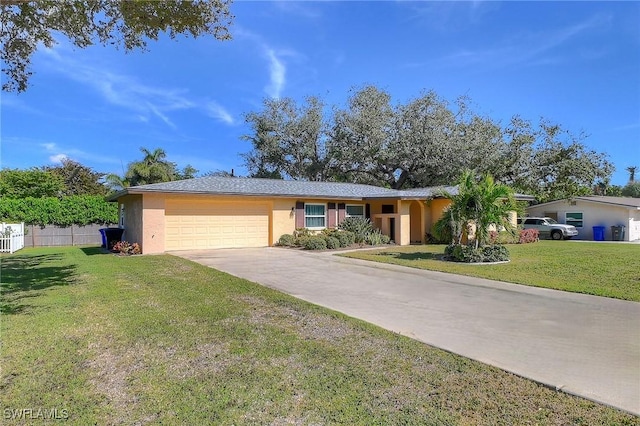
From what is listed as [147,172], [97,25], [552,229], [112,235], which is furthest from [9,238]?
[552,229]

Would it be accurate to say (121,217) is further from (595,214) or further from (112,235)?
(595,214)

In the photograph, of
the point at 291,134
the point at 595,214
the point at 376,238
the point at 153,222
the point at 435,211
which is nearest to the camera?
the point at 153,222

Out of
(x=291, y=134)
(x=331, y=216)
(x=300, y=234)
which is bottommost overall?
(x=300, y=234)

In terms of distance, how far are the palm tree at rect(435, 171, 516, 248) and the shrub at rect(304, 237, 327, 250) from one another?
564cm

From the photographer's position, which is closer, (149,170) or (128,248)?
(128,248)

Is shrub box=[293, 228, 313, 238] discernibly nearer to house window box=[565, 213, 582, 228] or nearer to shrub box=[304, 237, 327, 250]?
shrub box=[304, 237, 327, 250]

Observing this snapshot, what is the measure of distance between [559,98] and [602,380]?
56.1ft

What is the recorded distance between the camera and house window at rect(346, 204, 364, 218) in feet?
69.1

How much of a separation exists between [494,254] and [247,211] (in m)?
11.1

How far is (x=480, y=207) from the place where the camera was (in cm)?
1245

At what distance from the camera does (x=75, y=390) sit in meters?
3.35

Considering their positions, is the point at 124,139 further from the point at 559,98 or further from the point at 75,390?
the point at 75,390

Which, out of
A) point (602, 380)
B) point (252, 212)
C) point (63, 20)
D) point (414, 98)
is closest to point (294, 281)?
point (602, 380)

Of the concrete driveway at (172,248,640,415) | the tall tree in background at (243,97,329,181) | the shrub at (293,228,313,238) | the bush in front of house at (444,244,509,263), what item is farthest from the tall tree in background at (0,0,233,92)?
the tall tree in background at (243,97,329,181)
